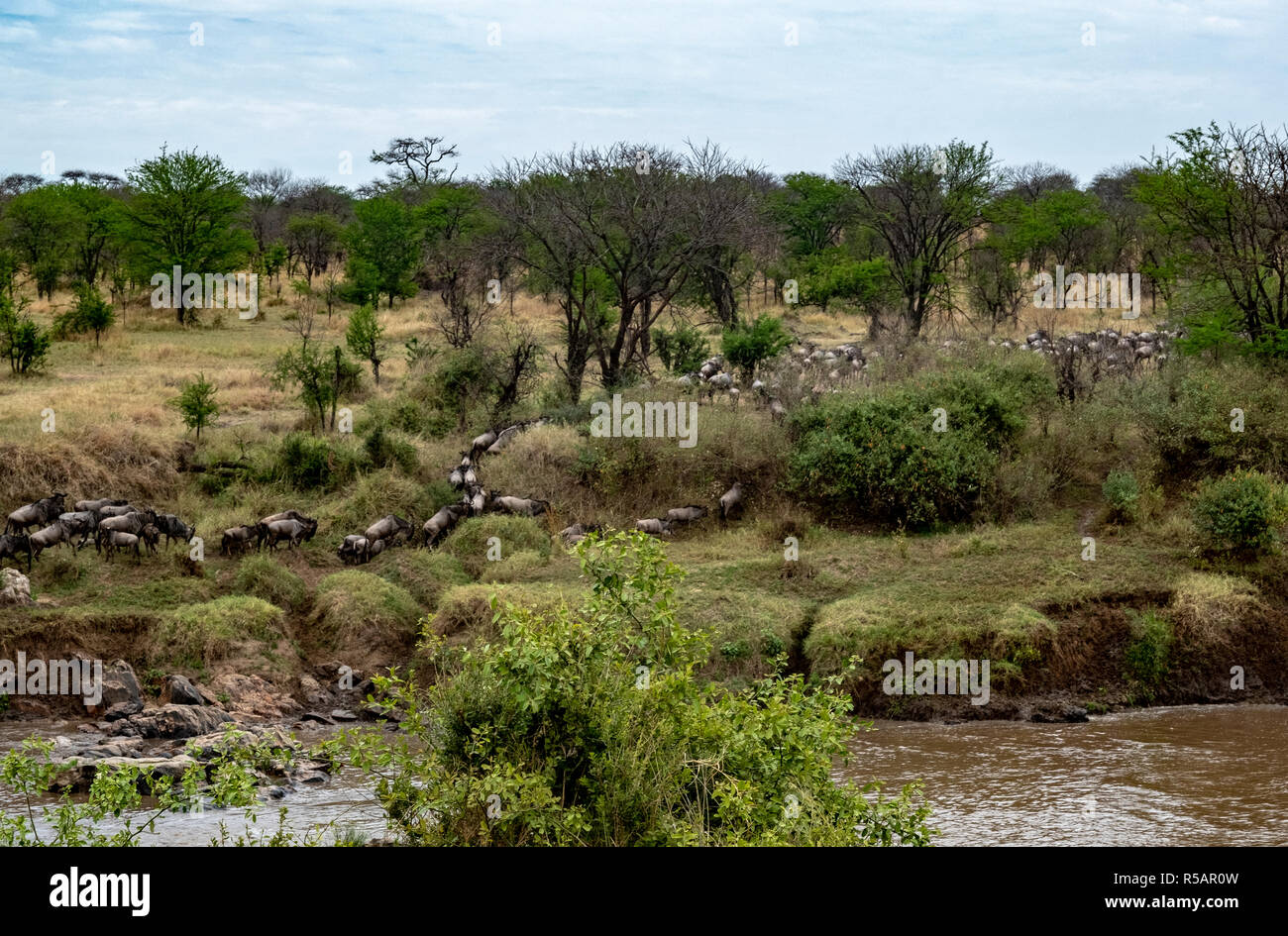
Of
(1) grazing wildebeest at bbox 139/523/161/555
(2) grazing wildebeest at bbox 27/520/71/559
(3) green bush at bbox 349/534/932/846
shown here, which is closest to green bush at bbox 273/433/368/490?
(1) grazing wildebeest at bbox 139/523/161/555

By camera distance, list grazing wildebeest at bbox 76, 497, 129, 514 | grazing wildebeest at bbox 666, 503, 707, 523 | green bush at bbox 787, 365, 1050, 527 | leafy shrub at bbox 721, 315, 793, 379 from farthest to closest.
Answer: leafy shrub at bbox 721, 315, 793, 379, grazing wildebeest at bbox 666, 503, 707, 523, green bush at bbox 787, 365, 1050, 527, grazing wildebeest at bbox 76, 497, 129, 514

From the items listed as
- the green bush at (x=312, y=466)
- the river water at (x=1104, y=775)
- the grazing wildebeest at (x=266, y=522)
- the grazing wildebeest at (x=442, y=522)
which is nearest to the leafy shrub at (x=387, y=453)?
the green bush at (x=312, y=466)

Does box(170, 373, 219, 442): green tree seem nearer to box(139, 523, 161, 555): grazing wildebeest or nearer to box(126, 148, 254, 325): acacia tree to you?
box(139, 523, 161, 555): grazing wildebeest

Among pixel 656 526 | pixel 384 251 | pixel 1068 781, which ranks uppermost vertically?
pixel 384 251

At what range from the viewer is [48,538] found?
15.8 meters

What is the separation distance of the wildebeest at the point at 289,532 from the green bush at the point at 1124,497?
10.6m

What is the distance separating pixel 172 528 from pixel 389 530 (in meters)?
2.70

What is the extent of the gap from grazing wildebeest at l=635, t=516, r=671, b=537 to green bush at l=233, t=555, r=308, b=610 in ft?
14.5

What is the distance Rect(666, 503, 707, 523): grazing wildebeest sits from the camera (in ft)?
59.5

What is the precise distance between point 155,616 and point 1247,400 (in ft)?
48.0

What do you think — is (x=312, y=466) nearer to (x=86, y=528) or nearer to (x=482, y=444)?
(x=482, y=444)

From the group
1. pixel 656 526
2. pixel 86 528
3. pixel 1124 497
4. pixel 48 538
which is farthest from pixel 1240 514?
pixel 48 538

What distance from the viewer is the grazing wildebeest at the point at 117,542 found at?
52.9 ft

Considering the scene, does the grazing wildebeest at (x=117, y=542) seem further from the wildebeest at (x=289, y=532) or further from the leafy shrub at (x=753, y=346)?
the leafy shrub at (x=753, y=346)
